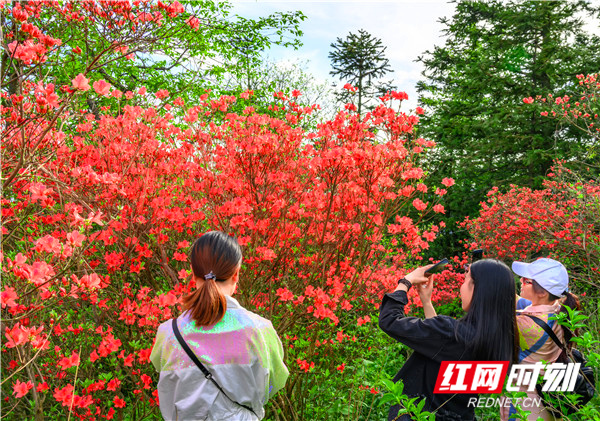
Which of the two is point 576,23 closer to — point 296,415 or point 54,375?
point 296,415

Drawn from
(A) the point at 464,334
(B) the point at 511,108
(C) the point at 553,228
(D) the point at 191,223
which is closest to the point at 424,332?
(A) the point at 464,334

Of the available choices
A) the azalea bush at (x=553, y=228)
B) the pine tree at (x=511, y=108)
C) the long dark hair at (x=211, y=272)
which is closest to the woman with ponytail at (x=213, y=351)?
the long dark hair at (x=211, y=272)

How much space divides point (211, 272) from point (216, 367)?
352 millimetres

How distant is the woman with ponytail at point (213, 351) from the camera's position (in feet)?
5.16

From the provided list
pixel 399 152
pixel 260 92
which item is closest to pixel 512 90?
pixel 260 92

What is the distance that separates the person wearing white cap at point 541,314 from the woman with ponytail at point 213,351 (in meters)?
1.58

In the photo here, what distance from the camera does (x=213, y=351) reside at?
1575mm

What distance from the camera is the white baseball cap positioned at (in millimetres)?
2521

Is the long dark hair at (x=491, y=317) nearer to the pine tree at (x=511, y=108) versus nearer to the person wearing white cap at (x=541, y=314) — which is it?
the person wearing white cap at (x=541, y=314)

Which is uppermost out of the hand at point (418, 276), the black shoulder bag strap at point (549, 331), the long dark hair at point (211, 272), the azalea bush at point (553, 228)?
the long dark hair at point (211, 272)

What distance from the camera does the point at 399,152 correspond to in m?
3.55

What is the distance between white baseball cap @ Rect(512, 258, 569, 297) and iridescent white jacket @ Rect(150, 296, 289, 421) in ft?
5.60

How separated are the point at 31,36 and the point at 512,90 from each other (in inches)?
531

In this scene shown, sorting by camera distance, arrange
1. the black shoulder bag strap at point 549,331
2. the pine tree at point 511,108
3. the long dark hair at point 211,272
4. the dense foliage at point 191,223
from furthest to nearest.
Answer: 1. the pine tree at point 511,108
2. the dense foliage at point 191,223
3. the black shoulder bag strap at point 549,331
4. the long dark hair at point 211,272
